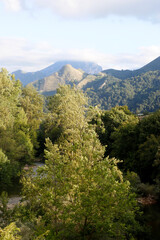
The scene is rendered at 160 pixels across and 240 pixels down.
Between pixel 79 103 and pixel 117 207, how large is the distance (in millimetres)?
18300

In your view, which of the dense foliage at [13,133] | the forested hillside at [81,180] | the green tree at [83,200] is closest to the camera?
the green tree at [83,200]

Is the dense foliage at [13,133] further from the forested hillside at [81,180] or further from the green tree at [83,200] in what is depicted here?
the green tree at [83,200]

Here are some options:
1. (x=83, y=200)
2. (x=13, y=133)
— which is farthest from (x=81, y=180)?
(x=13, y=133)

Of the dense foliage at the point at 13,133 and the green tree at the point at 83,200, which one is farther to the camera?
the dense foliage at the point at 13,133

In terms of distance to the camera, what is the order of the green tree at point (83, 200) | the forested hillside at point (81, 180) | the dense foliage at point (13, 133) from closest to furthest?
1. the green tree at point (83, 200)
2. the forested hillside at point (81, 180)
3. the dense foliage at point (13, 133)

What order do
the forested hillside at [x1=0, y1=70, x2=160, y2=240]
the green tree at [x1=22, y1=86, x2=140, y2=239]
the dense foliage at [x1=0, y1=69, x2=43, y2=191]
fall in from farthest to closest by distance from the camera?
the dense foliage at [x1=0, y1=69, x2=43, y2=191] → the forested hillside at [x1=0, y1=70, x2=160, y2=240] → the green tree at [x1=22, y1=86, x2=140, y2=239]

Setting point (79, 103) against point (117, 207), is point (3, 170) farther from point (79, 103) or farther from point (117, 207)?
point (117, 207)

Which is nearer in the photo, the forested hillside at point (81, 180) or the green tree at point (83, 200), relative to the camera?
the green tree at point (83, 200)

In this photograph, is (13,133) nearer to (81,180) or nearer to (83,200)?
(81,180)

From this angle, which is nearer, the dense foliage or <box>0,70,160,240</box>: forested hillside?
<box>0,70,160,240</box>: forested hillside

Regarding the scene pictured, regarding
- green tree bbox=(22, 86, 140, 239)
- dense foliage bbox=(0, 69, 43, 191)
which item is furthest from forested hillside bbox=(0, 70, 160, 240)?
dense foliage bbox=(0, 69, 43, 191)

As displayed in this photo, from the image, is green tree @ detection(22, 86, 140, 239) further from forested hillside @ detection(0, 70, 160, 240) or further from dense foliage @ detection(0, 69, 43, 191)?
dense foliage @ detection(0, 69, 43, 191)

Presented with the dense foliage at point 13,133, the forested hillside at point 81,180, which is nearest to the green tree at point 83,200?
the forested hillside at point 81,180

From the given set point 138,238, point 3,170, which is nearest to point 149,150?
point 138,238
